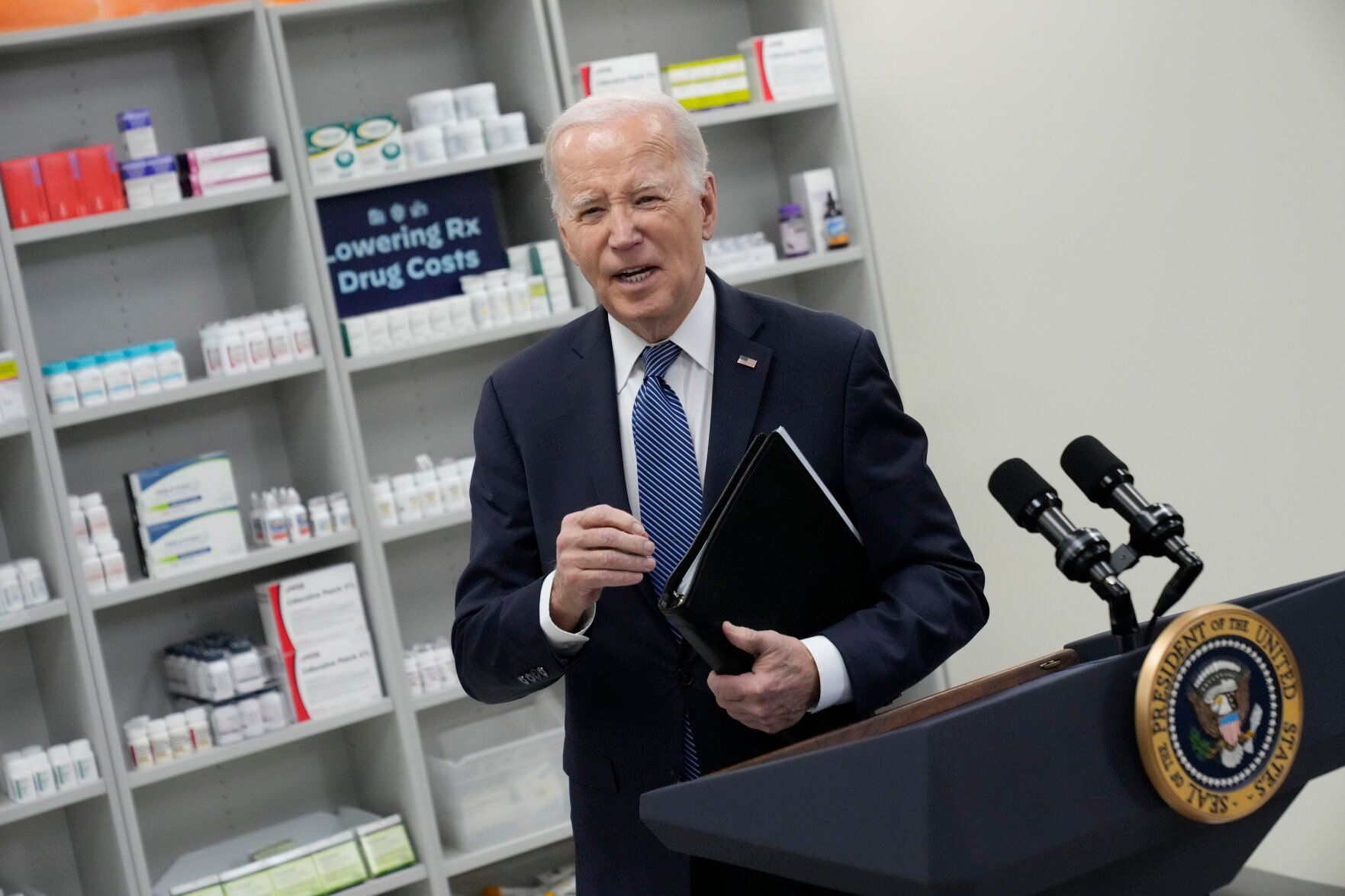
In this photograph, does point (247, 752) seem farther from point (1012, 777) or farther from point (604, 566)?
point (1012, 777)

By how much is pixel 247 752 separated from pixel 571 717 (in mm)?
2088

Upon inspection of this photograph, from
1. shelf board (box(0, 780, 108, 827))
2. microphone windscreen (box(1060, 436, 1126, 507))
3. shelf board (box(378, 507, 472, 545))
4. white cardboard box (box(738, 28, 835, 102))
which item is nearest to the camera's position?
microphone windscreen (box(1060, 436, 1126, 507))

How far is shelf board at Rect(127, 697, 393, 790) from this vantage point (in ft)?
11.3

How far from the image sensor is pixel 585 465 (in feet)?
5.60

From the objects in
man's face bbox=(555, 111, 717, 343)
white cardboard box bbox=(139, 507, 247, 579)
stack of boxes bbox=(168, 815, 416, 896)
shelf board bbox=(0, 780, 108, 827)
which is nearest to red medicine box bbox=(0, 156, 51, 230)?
white cardboard box bbox=(139, 507, 247, 579)

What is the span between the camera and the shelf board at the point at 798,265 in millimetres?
4203

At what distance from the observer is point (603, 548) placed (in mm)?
1400

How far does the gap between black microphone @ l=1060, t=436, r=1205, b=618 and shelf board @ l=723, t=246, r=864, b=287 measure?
288 centimetres

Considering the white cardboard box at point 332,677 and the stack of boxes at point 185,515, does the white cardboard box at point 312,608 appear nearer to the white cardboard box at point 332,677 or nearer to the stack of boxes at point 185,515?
the white cardboard box at point 332,677

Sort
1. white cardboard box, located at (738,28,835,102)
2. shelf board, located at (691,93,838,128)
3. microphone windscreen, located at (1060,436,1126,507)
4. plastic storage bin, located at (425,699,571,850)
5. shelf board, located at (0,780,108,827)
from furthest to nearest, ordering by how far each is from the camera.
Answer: white cardboard box, located at (738,28,835,102)
shelf board, located at (691,93,838,128)
plastic storage bin, located at (425,699,571,850)
shelf board, located at (0,780,108,827)
microphone windscreen, located at (1060,436,1126,507)

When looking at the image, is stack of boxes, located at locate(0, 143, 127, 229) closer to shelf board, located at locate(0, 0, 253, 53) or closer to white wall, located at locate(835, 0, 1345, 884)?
shelf board, located at locate(0, 0, 253, 53)

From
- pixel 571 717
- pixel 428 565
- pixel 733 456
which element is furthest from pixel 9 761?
pixel 733 456

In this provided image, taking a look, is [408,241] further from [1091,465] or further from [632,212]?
[1091,465]

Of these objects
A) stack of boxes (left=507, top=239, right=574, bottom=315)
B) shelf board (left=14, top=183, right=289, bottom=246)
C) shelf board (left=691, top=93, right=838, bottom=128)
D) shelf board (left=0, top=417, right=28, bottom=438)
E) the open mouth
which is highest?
shelf board (left=691, top=93, right=838, bottom=128)
